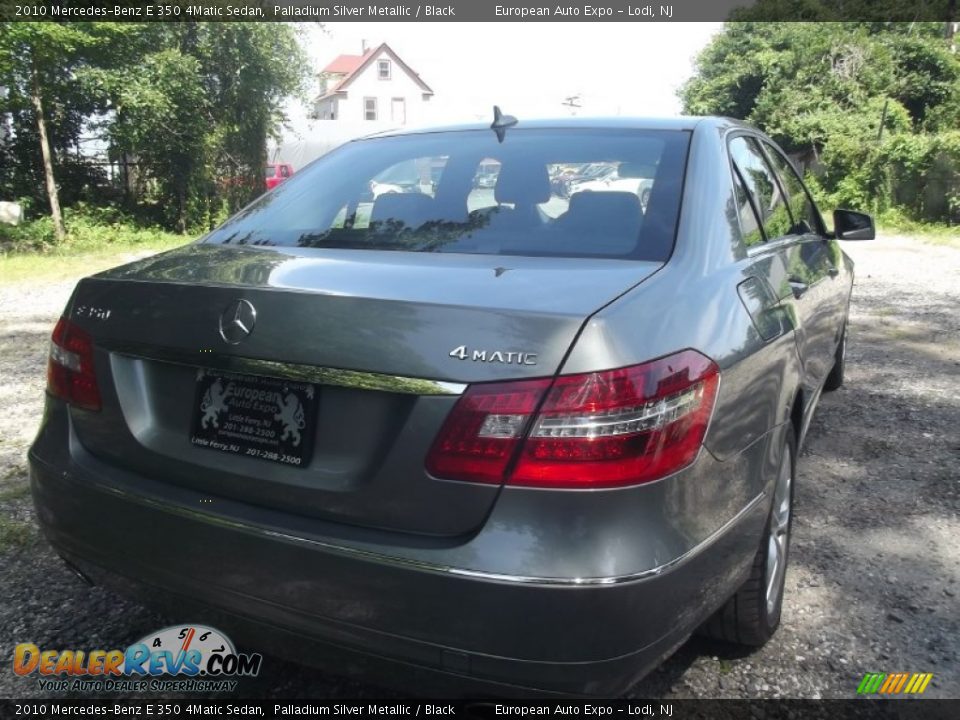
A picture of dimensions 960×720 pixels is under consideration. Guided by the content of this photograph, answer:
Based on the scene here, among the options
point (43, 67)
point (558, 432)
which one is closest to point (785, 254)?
point (558, 432)

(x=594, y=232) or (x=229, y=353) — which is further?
(x=594, y=232)

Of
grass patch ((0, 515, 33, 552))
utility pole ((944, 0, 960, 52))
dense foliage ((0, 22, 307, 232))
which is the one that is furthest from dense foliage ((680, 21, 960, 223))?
grass patch ((0, 515, 33, 552))

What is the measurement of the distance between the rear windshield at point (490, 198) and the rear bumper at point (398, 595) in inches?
33.7

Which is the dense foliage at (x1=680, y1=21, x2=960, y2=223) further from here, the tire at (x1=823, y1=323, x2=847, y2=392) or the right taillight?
the right taillight

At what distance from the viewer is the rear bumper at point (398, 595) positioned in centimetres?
165

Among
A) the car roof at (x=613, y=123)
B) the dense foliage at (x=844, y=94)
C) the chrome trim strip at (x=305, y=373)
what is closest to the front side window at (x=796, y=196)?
the car roof at (x=613, y=123)

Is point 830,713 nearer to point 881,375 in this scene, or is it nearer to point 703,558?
point 703,558

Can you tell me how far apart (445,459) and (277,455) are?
44 centimetres

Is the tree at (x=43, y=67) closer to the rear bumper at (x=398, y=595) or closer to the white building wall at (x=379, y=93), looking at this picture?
the rear bumper at (x=398, y=595)

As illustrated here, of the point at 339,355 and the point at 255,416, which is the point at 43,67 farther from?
the point at 339,355

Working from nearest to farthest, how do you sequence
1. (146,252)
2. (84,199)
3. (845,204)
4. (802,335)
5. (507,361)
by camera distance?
(507,361) < (802,335) < (146,252) < (84,199) < (845,204)

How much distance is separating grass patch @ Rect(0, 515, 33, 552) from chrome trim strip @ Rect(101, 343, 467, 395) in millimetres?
1724

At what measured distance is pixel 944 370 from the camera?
6.18m

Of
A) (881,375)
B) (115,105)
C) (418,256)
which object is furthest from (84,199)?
(418,256)
